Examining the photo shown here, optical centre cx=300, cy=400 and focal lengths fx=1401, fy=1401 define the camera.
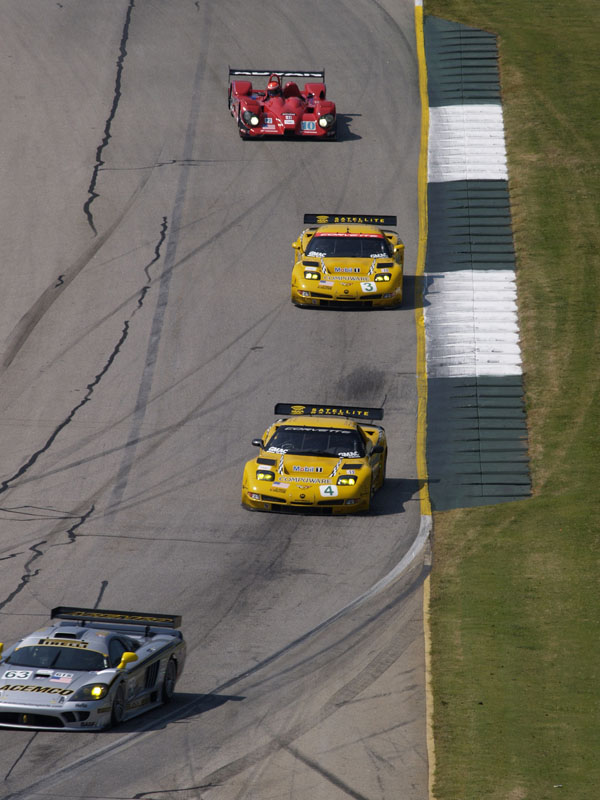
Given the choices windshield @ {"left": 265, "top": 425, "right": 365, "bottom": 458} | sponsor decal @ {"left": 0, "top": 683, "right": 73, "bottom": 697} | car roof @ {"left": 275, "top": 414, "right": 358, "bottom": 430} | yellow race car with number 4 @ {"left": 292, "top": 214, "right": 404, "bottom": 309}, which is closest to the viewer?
sponsor decal @ {"left": 0, "top": 683, "right": 73, "bottom": 697}

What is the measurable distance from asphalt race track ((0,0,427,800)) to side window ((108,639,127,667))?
657 mm

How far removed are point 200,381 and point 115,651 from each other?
42.0ft

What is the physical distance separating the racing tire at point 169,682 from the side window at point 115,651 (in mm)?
557

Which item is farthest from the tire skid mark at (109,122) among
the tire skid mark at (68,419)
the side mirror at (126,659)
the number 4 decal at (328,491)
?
the side mirror at (126,659)

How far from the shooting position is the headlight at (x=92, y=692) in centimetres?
1312

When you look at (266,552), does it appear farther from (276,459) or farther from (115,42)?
(115,42)

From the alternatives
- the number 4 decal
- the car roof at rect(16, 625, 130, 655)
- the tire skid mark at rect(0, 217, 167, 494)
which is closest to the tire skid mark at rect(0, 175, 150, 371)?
the tire skid mark at rect(0, 217, 167, 494)

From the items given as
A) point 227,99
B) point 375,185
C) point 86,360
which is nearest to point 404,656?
point 86,360

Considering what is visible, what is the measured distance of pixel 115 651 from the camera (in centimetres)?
1400

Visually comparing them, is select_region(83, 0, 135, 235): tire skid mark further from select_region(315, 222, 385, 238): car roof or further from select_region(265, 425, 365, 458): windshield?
select_region(265, 425, 365, 458): windshield

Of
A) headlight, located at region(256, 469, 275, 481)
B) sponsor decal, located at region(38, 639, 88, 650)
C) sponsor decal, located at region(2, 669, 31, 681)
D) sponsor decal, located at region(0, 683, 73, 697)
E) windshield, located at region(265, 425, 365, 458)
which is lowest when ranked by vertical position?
headlight, located at region(256, 469, 275, 481)

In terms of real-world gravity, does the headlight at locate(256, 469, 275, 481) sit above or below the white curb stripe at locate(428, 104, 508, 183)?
above

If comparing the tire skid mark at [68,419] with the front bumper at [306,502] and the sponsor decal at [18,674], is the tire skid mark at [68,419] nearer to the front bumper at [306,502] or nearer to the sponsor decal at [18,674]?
the front bumper at [306,502]

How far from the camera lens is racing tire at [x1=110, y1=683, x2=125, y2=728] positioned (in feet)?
43.9
